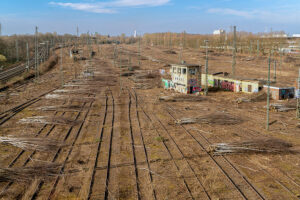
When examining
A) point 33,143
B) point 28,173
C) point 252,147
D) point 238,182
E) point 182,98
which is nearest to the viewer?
point 238,182

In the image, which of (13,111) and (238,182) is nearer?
(238,182)

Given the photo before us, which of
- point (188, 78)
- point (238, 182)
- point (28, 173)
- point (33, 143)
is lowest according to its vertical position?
point (238, 182)

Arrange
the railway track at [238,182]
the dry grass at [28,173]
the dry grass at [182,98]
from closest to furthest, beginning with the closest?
1. the railway track at [238,182]
2. the dry grass at [28,173]
3. the dry grass at [182,98]

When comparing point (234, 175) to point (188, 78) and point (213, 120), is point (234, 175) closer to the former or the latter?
point (213, 120)

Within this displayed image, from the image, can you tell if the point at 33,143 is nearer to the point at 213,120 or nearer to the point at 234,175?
the point at 234,175

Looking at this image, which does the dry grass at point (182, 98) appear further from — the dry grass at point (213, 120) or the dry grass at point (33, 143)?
the dry grass at point (33, 143)

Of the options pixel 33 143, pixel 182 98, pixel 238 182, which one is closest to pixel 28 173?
pixel 33 143

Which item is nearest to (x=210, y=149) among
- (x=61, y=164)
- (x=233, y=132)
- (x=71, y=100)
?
(x=233, y=132)

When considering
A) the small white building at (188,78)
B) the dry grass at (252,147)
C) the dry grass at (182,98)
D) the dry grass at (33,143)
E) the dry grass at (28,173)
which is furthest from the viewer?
the small white building at (188,78)

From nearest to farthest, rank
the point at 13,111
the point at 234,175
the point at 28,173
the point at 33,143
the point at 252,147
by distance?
the point at 28,173 < the point at 234,175 < the point at 252,147 < the point at 33,143 < the point at 13,111

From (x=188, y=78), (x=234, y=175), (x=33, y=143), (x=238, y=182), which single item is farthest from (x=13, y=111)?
(x=238, y=182)

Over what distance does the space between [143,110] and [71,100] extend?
6.06m

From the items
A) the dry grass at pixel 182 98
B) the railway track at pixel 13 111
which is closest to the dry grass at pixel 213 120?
the dry grass at pixel 182 98

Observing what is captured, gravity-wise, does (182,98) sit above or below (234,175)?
above
